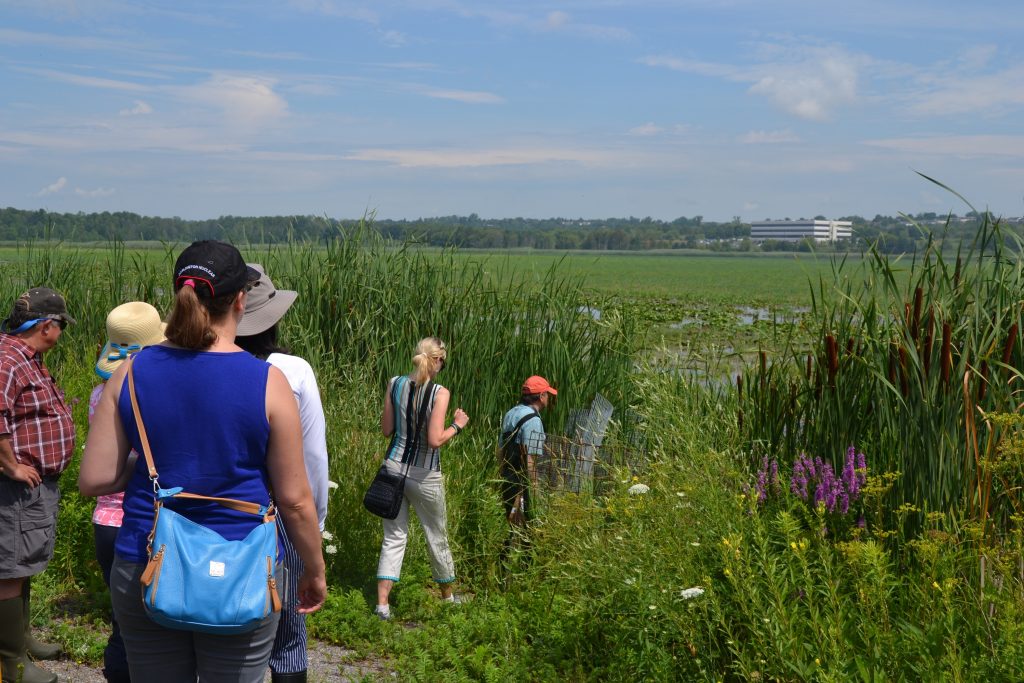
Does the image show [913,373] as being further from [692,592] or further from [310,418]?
[310,418]

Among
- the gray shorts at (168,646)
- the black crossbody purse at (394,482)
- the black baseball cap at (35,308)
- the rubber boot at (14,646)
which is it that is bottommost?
the rubber boot at (14,646)

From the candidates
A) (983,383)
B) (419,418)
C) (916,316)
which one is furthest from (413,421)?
(983,383)

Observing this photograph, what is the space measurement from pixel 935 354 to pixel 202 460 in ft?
11.3

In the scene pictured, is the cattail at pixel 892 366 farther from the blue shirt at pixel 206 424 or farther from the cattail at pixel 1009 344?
the blue shirt at pixel 206 424

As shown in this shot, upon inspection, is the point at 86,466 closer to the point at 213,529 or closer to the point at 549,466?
the point at 213,529

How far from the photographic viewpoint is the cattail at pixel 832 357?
16.2ft

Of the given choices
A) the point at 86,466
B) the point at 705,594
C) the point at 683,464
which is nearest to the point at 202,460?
the point at 86,466

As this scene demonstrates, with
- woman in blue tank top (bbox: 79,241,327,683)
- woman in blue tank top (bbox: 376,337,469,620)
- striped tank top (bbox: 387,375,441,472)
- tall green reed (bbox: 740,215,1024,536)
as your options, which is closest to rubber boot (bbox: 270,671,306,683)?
woman in blue tank top (bbox: 79,241,327,683)

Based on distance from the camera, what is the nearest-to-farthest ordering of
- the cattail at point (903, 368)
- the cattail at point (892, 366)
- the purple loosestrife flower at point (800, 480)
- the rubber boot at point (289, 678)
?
the rubber boot at point (289, 678) → the purple loosestrife flower at point (800, 480) → the cattail at point (903, 368) → the cattail at point (892, 366)

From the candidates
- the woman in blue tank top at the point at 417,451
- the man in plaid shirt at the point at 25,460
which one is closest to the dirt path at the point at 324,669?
the man in plaid shirt at the point at 25,460

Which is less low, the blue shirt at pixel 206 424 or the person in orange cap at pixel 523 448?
the blue shirt at pixel 206 424

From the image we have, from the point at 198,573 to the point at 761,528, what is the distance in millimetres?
1851

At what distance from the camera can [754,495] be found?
364 cm

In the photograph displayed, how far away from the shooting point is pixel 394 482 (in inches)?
216
